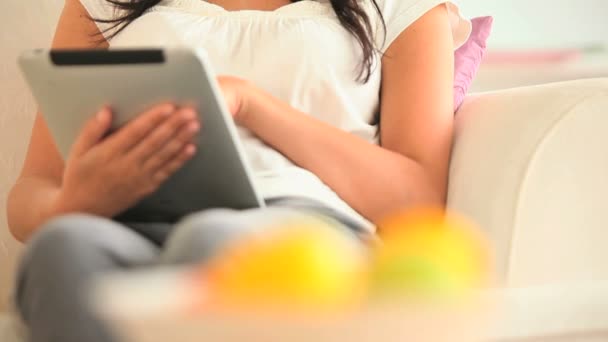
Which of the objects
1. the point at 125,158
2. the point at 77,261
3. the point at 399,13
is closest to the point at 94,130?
the point at 125,158

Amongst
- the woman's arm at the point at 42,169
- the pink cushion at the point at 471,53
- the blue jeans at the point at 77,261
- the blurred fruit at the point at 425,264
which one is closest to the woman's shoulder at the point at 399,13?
the pink cushion at the point at 471,53

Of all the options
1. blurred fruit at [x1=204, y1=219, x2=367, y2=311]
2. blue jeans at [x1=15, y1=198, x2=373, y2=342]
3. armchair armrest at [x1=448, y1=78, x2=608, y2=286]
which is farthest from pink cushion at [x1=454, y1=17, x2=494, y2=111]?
blurred fruit at [x1=204, y1=219, x2=367, y2=311]

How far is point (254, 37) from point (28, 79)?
32cm

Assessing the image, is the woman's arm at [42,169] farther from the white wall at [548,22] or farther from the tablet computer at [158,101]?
the white wall at [548,22]

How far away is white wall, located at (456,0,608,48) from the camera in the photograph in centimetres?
147

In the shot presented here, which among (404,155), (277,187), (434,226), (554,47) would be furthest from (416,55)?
(554,47)

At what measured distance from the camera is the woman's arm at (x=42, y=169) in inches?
31.4

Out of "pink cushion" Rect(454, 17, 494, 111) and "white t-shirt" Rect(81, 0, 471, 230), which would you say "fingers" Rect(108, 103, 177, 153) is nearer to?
"white t-shirt" Rect(81, 0, 471, 230)

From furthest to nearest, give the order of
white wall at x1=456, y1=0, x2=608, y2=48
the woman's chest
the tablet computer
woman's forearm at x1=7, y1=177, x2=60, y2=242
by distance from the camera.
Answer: white wall at x1=456, y1=0, x2=608, y2=48
the woman's chest
woman's forearm at x1=7, y1=177, x2=60, y2=242
the tablet computer

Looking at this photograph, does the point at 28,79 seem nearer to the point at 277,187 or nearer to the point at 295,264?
the point at 277,187

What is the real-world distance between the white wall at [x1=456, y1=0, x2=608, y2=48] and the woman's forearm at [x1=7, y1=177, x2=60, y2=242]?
0.94 m

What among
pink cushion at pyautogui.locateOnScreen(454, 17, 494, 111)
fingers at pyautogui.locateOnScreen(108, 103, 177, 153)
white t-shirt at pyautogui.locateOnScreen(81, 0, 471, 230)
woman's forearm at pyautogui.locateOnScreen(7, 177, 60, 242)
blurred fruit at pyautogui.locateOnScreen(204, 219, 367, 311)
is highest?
blurred fruit at pyautogui.locateOnScreen(204, 219, 367, 311)

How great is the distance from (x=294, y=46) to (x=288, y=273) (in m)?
0.62

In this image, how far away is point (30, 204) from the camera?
802 millimetres
